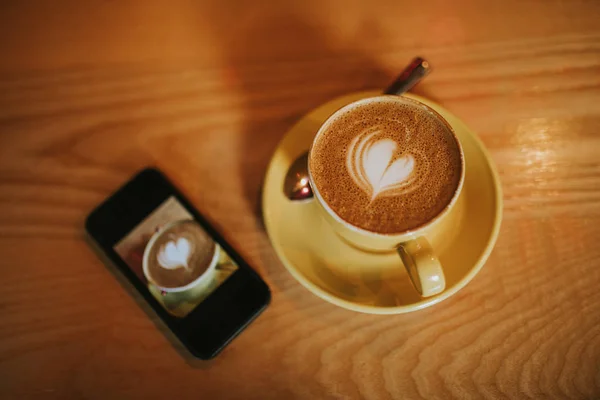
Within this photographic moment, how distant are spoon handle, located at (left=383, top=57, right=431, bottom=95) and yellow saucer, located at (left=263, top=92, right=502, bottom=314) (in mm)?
56

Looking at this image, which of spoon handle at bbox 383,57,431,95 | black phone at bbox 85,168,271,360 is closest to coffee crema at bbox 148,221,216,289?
black phone at bbox 85,168,271,360

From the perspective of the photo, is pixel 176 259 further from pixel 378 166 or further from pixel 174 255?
pixel 378 166

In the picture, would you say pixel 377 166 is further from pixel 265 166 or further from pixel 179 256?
pixel 179 256

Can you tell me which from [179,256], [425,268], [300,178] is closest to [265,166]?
[300,178]

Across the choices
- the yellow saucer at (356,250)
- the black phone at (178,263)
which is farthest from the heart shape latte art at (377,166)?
the black phone at (178,263)

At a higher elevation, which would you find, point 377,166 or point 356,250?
point 377,166

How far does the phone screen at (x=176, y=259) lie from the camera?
65 centimetres

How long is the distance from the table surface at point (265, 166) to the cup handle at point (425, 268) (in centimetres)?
12

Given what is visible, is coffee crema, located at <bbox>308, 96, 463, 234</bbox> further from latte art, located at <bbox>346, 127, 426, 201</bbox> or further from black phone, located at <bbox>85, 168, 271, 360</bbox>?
black phone, located at <bbox>85, 168, 271, 360</bbox>

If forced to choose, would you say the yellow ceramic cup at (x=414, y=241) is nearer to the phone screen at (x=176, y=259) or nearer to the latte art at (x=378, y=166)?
the latte art at (x=378, y=166)

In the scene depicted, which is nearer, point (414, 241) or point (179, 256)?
point (414, 241)

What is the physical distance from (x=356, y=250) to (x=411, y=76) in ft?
0.85

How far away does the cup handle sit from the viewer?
1.76 ft

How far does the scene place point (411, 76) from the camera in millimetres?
641
